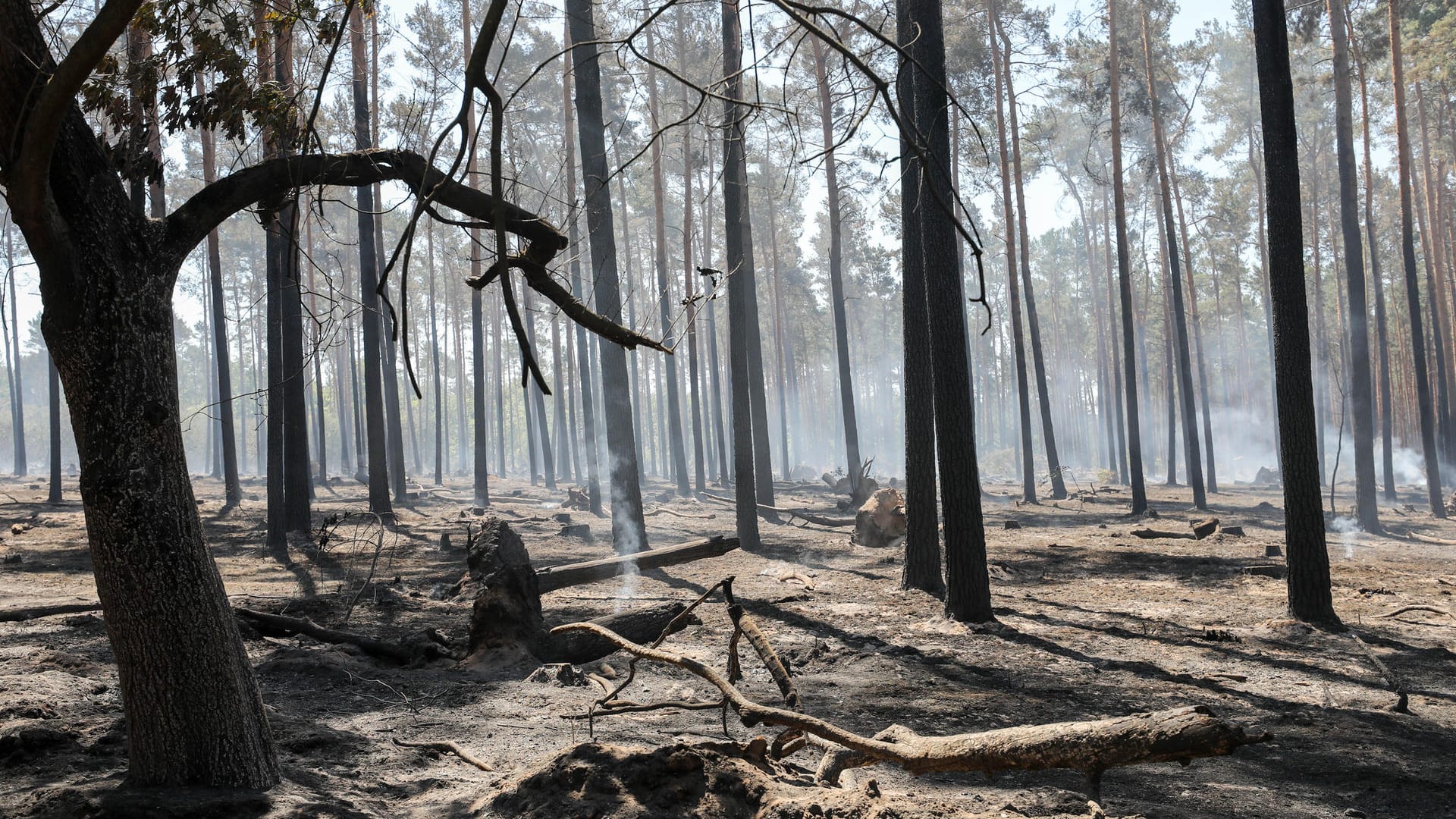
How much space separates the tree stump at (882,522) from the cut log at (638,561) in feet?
21.2

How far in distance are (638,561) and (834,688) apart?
302cm

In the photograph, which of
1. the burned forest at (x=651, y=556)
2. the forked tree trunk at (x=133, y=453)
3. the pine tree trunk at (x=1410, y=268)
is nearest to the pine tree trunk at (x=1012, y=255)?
the burned forest at (x=651, y=556)

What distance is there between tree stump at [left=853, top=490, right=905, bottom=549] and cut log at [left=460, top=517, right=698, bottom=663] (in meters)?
8.03

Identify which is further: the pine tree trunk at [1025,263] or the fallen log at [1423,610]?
the pine tree trunk at [1025,263]

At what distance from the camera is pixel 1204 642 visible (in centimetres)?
786

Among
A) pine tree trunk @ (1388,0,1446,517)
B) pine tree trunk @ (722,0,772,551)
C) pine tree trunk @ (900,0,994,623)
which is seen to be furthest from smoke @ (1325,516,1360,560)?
pine tree trunk @ (722,0,772,551)

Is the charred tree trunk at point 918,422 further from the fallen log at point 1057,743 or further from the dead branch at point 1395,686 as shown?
the fallen log at point 1057,743

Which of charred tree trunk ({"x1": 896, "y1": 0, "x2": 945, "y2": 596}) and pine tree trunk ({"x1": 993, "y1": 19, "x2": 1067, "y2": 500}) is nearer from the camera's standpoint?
charred tree trunk ({"x1": 896, "y1": 0, "x2": 945, "y2": 596})

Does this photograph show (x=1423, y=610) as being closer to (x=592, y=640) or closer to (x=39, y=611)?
(x=592, y=640)

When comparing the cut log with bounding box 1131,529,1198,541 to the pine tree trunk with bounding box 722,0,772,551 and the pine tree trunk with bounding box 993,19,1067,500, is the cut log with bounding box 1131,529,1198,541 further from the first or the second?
the pine tree trunk with bounding box 993,19,1067,500

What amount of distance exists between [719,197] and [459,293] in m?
17.7

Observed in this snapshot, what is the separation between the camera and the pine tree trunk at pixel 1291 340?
326 inches

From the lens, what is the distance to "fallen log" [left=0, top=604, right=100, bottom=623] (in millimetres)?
7297

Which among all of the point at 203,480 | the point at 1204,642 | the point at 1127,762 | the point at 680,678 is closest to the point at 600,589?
the point at 680,678
